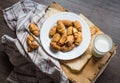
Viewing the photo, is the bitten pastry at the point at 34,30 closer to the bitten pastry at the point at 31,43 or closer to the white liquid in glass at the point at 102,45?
the bitten pastry at the point at 31,43

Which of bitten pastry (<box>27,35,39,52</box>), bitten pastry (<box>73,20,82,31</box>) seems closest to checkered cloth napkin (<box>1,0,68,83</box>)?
bitten pastry (<box>27,35,39,52</box>)

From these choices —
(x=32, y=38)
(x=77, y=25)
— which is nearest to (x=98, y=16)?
(x=77, y=25)

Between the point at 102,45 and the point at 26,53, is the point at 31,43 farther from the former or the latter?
the point at 102,45

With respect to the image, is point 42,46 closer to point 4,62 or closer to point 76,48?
point 76,48

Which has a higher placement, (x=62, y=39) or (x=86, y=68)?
(x=62, y=39)

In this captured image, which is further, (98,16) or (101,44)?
(98,16)

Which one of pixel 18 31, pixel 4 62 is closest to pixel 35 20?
pixel 18 31
